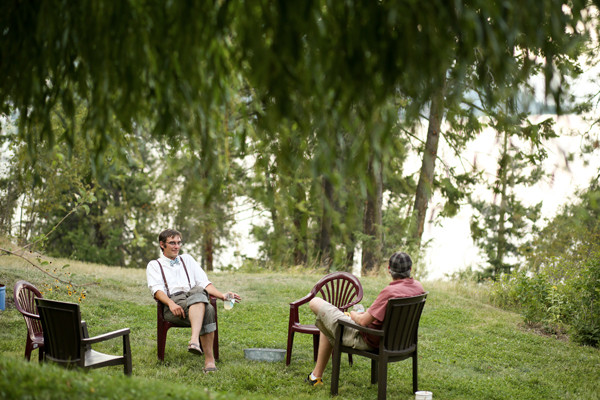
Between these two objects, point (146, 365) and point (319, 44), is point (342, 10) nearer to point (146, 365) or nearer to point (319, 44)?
point (319, 44)

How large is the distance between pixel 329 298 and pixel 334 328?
1.45 metres

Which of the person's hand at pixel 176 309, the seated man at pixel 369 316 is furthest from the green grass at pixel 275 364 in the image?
the person's hand at pixel 176 309

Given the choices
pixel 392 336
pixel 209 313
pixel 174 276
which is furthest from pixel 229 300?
pixel 392 336

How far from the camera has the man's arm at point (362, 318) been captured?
477cm

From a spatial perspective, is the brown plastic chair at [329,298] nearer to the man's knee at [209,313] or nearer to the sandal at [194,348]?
the man's knee at [209,313]

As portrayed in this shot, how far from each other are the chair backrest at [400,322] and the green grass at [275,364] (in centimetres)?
52

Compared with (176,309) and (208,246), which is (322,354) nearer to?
(176,309)

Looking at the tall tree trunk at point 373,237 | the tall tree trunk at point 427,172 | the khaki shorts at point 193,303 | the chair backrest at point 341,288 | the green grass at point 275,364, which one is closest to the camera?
the green grass at point 275,364

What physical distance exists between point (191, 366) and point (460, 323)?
4.52 m

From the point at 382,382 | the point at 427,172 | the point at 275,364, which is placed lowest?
the point at 275,364

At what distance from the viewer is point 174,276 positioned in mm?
5949

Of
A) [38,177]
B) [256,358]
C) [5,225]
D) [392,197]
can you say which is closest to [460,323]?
[256,358]

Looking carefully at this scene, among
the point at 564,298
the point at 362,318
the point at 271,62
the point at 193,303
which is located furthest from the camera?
the point at 564,298

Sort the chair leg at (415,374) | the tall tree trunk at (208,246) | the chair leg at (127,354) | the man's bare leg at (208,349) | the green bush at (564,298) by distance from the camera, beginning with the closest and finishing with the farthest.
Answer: the chair leg at (127,354) < the chair leg at (415,374) < the man's bare leg at (208,349) < the green bush at (564,298) < the tall tree trunk at (208,246)
